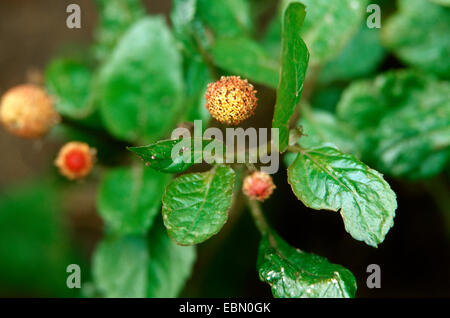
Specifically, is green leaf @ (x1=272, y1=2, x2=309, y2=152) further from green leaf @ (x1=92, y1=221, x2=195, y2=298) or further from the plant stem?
green leaf @ (x1=92, y1=221, x2=195, y2=298)

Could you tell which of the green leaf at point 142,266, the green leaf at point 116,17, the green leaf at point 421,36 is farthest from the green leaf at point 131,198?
the green leaf at point 421,36

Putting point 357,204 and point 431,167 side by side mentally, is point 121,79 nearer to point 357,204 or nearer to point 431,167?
point 357,204

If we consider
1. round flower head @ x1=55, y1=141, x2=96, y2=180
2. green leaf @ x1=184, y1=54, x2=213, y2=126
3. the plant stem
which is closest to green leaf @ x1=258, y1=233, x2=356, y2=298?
the plant stem

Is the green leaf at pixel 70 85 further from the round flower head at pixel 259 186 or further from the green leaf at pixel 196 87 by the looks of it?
the round flower head at pixel 259 186

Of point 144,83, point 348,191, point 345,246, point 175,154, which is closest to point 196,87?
point 144,83

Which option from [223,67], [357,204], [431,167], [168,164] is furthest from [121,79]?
[431,167]
